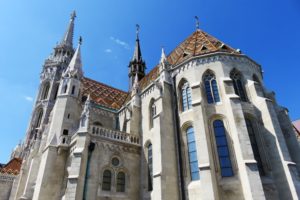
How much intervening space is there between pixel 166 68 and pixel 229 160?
9.05 meters

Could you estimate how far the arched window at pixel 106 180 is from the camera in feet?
50.3

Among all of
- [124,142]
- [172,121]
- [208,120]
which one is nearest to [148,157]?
[124,142]

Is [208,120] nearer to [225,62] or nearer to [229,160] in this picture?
[229,160]

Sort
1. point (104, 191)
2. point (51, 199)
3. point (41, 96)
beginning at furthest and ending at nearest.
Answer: point (41, 96) → point (51, 199) → point (104, 191)

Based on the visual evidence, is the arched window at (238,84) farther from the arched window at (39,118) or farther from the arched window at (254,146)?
the arched window at (39,118)

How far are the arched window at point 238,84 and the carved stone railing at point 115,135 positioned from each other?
8.82 metres

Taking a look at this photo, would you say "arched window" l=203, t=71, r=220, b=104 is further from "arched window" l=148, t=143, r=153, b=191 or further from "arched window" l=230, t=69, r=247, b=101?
"arched window" l=148, t=143, r=153, b=191

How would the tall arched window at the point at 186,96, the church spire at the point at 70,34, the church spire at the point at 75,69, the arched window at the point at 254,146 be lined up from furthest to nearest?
the church spire at the point at 70,34 → the church spire at the point at 75,69 → the tall arched window at the point at 186,96 → the arched window at the point at 254,146

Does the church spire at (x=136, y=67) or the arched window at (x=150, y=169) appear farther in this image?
the church spire at (x=136, y=67)

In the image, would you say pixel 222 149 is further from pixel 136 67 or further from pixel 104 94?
pixel 136 67

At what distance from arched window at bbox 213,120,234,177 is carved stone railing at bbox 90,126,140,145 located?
6.78 metres

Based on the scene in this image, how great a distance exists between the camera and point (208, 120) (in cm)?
1517

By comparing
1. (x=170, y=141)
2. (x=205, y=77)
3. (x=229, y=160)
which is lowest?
(x=229, y=160)

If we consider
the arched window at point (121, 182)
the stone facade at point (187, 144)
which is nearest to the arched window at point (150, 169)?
the stone facade at point (187, 144)
